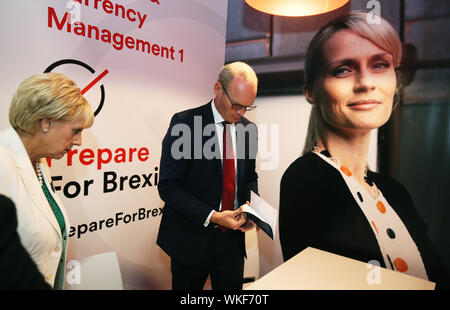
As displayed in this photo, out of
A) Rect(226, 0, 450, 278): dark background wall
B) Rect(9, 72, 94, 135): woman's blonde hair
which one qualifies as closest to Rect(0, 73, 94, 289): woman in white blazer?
Rect(9, 72, 94, 135): woman's blonde hair

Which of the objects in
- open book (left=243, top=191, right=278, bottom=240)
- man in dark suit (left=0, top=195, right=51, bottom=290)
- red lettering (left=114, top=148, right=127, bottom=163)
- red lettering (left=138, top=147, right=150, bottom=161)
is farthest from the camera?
red lettering (left=138, top=147, right=150, bottom=161)

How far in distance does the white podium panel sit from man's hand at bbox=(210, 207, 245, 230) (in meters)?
0.35

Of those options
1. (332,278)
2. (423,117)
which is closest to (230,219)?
(332,278)

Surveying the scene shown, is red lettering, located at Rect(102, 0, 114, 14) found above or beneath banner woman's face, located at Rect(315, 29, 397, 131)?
above

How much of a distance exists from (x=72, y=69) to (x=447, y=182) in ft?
7.73

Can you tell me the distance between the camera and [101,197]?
2.13 metres

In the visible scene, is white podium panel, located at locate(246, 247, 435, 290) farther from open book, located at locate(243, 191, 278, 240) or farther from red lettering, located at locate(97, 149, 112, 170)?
red lettering, located at locate(97, 149, 112, 170)

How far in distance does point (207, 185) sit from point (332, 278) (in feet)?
2.99

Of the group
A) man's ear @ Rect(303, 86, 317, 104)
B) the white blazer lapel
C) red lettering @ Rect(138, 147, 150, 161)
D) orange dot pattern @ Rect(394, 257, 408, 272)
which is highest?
man's ear @ Rect(303, 86, 317, 104)

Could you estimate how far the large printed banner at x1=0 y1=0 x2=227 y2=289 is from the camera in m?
1.71

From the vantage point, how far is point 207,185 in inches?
81.4

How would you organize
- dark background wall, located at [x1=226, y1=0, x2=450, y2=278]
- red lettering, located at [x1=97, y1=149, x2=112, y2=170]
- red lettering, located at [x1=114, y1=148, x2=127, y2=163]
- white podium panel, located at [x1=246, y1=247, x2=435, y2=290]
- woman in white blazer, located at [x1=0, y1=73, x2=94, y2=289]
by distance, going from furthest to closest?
red lettering, located at [x1=114, y1=148, x2=127, y2=163] < red lettering, located at [x1=97, y1=149, x2=112, y2=170] < dark background wall, located at [x1=226, y1=0, x2=450, y2=278] < white podium panel, located at [x1=246, y1=247, x2=435, y2=290] < woman in white blazer, located at [x1=0, y1=73, x2=94, y2=289]

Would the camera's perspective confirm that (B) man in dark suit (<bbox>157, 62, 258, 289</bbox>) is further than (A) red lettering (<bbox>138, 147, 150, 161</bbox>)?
No
